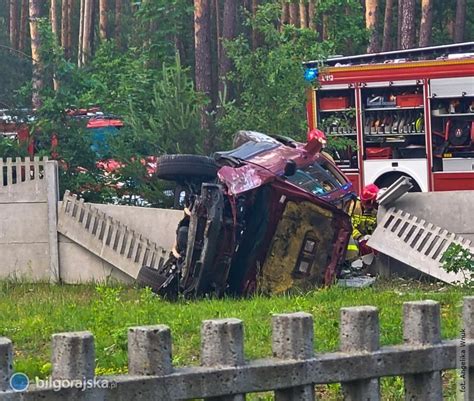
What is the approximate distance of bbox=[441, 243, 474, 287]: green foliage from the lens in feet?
42.1

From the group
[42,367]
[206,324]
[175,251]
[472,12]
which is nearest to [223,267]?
[175,251]

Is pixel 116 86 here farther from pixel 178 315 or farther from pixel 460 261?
pixel 178 315

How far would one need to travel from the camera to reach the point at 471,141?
2112 cm

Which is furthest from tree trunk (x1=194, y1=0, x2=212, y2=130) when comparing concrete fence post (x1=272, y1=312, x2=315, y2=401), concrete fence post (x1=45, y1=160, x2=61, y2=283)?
concrete fence post (x1=272, y1=312, x2=315, y2=401)

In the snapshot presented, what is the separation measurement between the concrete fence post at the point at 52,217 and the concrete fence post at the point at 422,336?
30.0 feet

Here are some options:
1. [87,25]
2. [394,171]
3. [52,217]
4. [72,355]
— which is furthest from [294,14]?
[72,355]

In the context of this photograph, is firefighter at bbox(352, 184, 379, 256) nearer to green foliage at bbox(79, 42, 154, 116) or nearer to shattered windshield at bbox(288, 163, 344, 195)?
shattered windshield at bbox(288, 163, 344, 195)

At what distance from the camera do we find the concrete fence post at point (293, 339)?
17.9 feet

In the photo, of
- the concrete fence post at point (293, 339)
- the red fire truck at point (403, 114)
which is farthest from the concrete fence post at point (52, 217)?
the concrete fence post at point (293, 339)

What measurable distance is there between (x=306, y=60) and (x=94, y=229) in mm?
6249

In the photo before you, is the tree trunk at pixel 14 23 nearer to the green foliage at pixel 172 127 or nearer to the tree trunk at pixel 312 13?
the tree trunk at pixel 312 13

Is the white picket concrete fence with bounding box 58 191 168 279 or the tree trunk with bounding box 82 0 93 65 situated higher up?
the tree trunk with bounding box 82 0 93 65

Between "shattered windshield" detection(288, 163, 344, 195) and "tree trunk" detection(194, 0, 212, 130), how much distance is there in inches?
417

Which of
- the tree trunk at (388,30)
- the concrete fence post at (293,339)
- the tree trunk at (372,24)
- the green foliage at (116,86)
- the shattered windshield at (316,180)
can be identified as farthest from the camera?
the tree trunk at (388,30)
